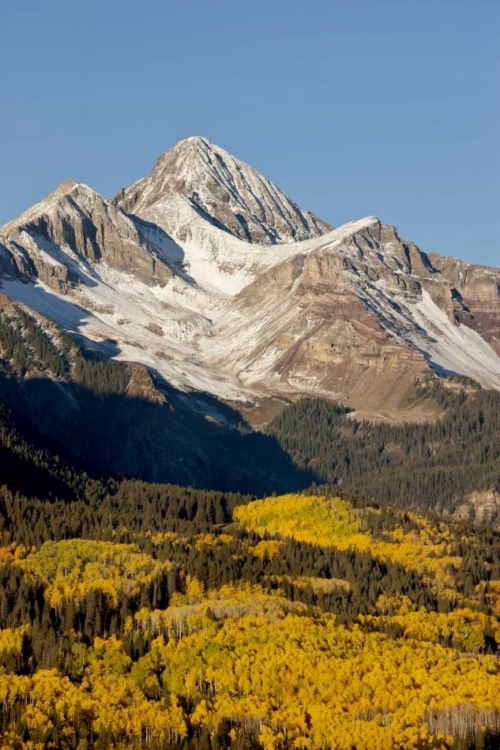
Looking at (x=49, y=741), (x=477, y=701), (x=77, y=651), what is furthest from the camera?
(x=77, y=651)

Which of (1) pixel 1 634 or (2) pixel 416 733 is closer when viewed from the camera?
(2) pixel 416 733

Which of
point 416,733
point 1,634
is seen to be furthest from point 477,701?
point 1,634

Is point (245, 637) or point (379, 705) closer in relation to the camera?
point (379, 705)

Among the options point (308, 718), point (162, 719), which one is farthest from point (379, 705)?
point (162, 719)

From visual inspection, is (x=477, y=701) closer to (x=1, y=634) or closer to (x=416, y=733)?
(x=416, y=733)

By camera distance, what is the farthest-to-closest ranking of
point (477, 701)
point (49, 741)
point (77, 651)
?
point (77, 651), point (477, 701), point (49, 741)

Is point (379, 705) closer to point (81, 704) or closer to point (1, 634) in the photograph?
point (81, 704)

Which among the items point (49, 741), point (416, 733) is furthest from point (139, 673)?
point (416, 733)
